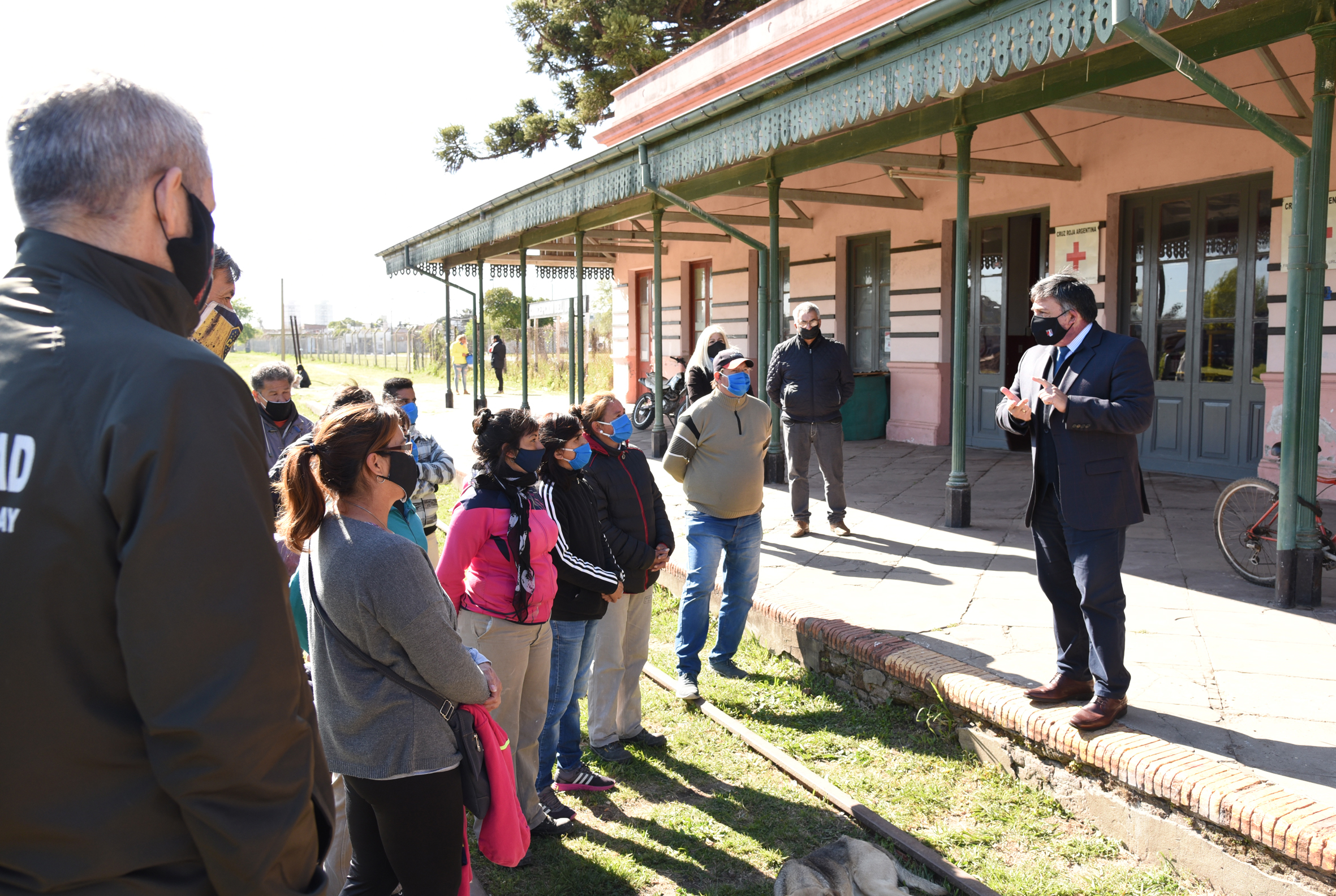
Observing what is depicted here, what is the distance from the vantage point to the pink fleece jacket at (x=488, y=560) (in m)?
3.42

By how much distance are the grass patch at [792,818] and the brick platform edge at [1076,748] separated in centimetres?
17

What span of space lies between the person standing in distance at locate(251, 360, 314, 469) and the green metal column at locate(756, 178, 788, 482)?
505cm

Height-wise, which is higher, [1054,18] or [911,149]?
[911,149]

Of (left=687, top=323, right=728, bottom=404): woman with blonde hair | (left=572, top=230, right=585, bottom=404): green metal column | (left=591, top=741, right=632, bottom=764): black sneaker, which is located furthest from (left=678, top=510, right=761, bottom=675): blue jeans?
(left=572, top=230, right=585, bottom=404): green metal column

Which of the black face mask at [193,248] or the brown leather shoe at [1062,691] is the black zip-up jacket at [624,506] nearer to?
the brown leather shoe at [1062,691]

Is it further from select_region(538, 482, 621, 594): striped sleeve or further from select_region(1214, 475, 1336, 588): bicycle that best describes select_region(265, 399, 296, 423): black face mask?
select_region(1214, 475, 1336, 588): bicycle

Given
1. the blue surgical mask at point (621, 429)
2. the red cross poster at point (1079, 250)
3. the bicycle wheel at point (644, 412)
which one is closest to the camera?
the blue surgical mask at point (621, 429)

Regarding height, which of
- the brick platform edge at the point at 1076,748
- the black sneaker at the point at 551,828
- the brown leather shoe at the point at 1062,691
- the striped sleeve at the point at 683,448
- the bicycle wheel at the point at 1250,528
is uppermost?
the striped sleeve at the point at 683,448

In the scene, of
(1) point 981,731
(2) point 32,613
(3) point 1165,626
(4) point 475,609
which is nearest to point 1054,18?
(3) point 1165,626

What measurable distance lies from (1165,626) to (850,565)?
2.14 meters

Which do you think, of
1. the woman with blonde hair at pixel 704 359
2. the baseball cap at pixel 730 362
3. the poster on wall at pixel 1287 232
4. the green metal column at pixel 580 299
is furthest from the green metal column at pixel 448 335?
the baseball cap at pixel 730 362

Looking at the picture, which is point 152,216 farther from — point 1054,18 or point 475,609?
point 1054,18

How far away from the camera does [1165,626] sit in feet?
16.2

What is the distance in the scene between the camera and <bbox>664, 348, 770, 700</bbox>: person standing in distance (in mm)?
5027
